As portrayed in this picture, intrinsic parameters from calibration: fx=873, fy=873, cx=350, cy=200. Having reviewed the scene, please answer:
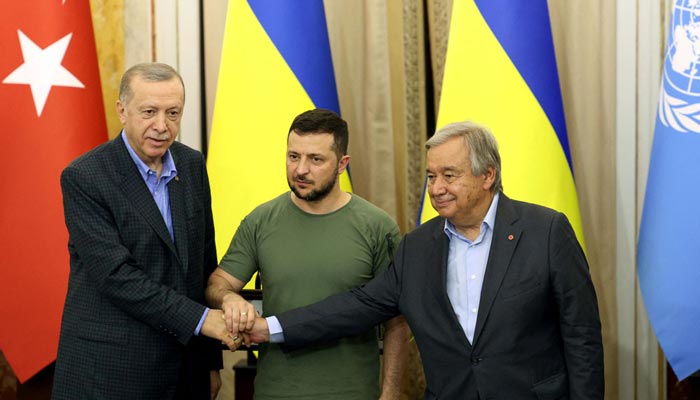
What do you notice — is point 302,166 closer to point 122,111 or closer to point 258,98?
point 122,111

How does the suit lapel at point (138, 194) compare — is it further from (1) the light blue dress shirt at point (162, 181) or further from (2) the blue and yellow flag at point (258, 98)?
(2) the blue and yellow flag at point (258, 98)

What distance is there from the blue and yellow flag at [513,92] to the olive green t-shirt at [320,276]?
662mm

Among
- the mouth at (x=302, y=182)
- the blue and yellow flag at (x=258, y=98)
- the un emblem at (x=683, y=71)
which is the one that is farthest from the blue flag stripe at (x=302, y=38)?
the un emblem at (x=683, y=71)

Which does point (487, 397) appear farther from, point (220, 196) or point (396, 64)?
point (396, 64)

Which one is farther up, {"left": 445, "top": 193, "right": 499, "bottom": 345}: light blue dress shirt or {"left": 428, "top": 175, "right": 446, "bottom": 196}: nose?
{"left": 428, "top": 175, "right": 446, "bottom": 196}: nose

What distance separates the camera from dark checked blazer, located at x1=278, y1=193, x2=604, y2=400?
2107 mm

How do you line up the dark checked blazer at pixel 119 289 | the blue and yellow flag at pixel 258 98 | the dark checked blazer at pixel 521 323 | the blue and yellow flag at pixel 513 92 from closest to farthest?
the dark checked blazer at pixel 521 323, the dark checked blazer at pixel 119 289, the blue and yellow flag at pixel 513 92, the blue and yellow flag at pixel 258 98

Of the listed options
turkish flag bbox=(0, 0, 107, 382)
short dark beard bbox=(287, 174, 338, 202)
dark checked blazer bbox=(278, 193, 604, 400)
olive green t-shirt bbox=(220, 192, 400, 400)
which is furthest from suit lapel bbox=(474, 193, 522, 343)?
turkish flag bbox=(0, 0, 107, 382)

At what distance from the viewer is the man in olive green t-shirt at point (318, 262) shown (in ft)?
7.55

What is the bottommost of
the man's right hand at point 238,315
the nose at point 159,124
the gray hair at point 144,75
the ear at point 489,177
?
the man's right hand at point 238,315

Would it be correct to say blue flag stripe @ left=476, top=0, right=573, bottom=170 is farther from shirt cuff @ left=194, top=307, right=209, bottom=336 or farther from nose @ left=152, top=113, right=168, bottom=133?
shirt cuff @ left=194, top=307, right=209, bottom=336

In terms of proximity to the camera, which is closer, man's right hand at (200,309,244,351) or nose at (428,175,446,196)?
nose at (428,175,446,196)

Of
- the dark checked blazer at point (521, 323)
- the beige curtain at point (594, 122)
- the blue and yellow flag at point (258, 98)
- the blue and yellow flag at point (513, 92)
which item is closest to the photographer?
the dark checked blazer at point (521, 323)

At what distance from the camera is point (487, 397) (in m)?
2.11
